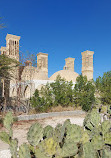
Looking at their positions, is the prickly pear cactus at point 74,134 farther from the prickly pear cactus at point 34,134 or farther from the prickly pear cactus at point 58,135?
the prickly pear cactus at point 34,134

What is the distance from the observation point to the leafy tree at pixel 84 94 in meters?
10.4

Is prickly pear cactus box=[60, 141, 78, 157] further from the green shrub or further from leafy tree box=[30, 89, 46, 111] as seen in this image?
leafy tree box=[30, 89, 46, 111]

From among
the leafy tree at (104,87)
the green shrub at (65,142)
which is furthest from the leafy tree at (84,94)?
the green shrub at (65,142)

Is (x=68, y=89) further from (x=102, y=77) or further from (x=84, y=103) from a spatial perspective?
(x=102, y=77)

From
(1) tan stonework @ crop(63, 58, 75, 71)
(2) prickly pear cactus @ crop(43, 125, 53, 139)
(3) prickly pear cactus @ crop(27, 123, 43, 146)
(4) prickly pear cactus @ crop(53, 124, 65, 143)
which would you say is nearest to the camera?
(3) prickly pear cactus @ crop(27, 123, 43, 146)

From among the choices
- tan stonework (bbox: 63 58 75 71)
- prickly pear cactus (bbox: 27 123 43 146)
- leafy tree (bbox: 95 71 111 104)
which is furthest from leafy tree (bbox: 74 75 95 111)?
tan stonework (bbox: 63 58 75 71)

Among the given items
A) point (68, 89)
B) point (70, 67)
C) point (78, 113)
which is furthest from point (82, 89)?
point (70, 67)

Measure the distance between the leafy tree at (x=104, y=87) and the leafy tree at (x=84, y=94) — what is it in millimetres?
594

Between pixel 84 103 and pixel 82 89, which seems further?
pixel 82 89

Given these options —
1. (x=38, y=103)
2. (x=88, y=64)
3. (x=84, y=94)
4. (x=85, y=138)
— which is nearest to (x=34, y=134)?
(x=85, y=138)

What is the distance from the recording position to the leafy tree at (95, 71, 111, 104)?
35.8 feet

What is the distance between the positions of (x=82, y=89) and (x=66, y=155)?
972 cm

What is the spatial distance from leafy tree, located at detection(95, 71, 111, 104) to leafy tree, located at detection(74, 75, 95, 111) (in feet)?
1.95

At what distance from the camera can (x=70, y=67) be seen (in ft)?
120
